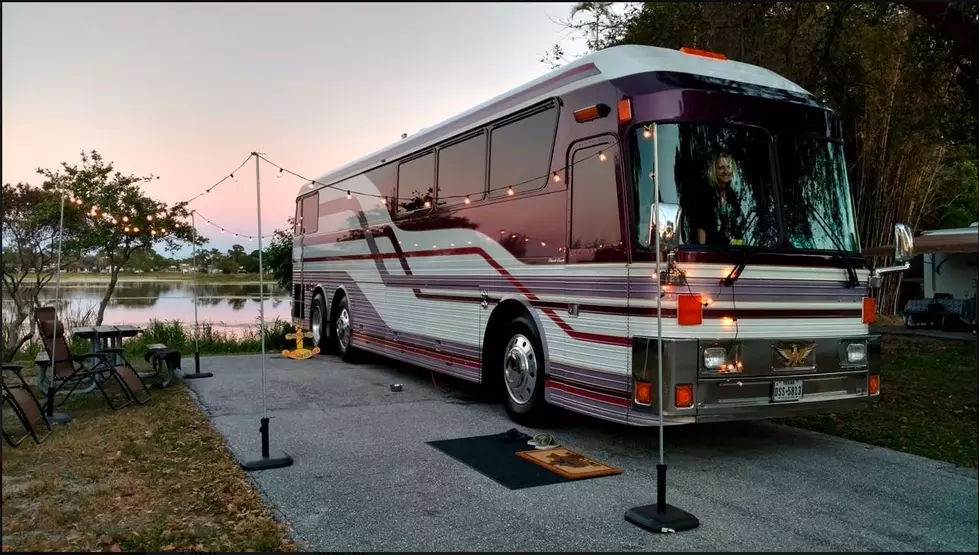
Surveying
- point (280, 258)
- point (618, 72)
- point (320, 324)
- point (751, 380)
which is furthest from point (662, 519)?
point (280, 258)

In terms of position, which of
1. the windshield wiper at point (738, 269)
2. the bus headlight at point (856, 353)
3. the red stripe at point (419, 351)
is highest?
the windshield wiper at point (738, 269)

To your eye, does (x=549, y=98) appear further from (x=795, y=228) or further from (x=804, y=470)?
(x=804, y=470)

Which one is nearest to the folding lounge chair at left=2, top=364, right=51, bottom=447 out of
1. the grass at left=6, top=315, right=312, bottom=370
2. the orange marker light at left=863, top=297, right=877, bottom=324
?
the grass at left=6, top=315, right=312, bottom=370

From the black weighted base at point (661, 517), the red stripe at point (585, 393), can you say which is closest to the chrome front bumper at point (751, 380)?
the red stripe at point (585, 393)

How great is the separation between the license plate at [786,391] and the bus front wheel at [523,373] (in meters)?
2.01

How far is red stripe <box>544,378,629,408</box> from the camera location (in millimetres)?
5536

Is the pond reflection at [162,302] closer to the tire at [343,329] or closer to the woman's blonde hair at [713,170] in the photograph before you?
the tire at [343,329]

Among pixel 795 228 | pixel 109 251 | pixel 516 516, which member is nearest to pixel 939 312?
pixel 795 228

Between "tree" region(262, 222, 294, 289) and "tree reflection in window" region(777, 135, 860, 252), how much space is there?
14.1 meters

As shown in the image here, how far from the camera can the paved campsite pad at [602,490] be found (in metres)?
4.10

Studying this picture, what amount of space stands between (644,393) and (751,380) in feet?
2.74

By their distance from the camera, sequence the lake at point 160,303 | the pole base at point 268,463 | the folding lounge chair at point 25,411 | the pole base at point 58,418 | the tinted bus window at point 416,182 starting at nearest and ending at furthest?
1. the pole base at point 268,463
2. the folding lounge chair at point 25,411
3. the pole base at point 58,418
4. the tinted bus window at point 416,182
5. the lake at point 160,303

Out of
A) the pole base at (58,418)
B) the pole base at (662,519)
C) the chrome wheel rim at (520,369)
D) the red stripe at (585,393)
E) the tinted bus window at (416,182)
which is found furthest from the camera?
the tinted bus window at (416,182)

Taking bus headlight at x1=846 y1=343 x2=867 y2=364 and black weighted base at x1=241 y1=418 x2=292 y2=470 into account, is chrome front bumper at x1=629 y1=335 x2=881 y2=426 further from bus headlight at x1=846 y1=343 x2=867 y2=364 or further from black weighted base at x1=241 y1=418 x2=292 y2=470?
black weighted base at x1=241 y1=418 x2=292 y2=470
